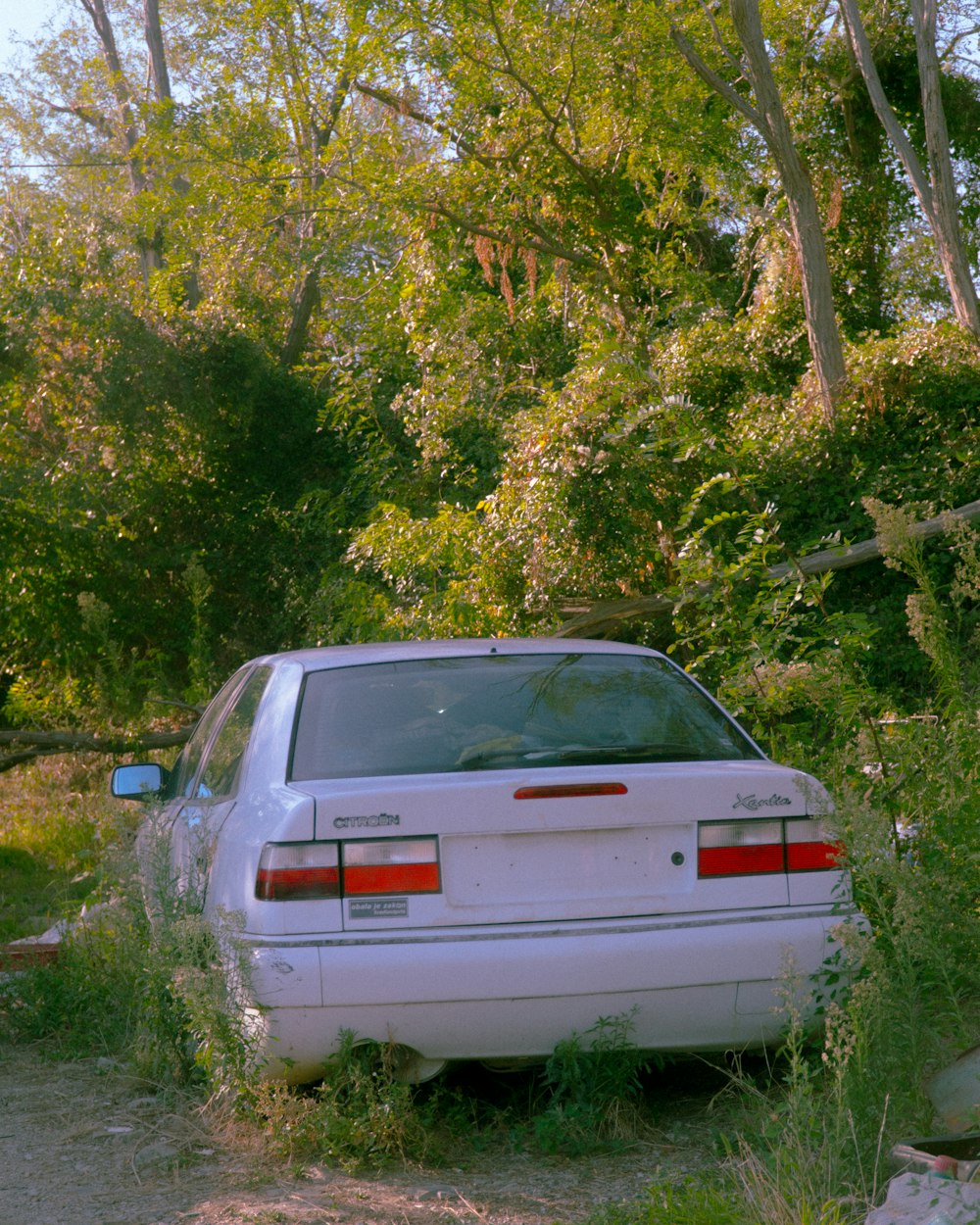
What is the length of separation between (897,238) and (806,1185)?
1357 cm

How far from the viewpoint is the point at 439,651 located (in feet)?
16.4

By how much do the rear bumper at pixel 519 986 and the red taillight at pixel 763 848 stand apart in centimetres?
17

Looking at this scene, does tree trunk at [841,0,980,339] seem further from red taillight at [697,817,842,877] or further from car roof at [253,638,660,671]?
red taillight at [697,817,842,877]

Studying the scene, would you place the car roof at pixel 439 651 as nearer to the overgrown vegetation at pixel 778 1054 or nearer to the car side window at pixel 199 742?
the car side window at pixel 199 742

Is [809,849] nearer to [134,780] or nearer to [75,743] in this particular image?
[134,780]

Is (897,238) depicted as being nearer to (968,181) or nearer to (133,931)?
(968,181)

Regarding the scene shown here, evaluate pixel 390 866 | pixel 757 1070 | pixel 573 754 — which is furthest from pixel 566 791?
pixel 757 1070

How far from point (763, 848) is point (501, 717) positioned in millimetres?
965

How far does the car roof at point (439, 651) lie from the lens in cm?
487

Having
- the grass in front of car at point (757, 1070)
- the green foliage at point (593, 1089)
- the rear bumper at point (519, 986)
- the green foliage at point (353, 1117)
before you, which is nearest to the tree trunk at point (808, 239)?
the grass in front of car at point (757, 1070)

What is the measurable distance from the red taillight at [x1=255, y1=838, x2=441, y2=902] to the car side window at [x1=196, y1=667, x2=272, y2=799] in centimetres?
78

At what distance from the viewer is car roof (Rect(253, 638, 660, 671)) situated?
192 inches

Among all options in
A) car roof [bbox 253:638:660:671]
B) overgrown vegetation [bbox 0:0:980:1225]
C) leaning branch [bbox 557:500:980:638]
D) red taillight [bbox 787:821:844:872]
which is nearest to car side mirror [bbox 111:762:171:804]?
car roof [bbox 253:638:660:671]

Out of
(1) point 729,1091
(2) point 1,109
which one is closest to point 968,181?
(1) point 729,1091
